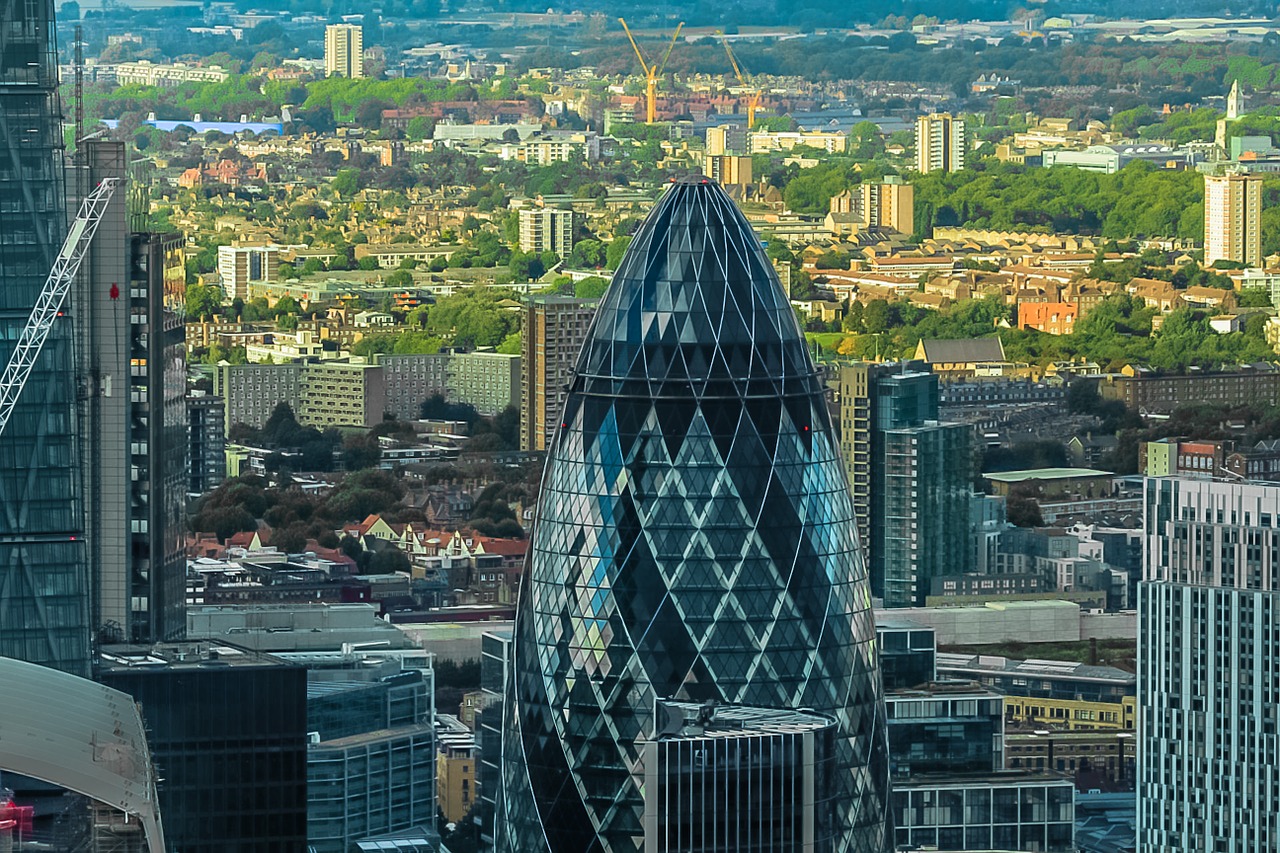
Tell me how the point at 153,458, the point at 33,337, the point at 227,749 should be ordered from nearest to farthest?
1. the point at 227,749
2. the point at 33,337
3. the point at 153,458

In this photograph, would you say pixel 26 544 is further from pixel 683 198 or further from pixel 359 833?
pixel 359 833

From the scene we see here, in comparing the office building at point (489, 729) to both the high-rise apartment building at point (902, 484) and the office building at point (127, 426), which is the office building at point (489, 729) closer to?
the office building at point (127, 426)

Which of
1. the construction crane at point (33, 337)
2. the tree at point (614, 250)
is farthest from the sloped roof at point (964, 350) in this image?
the construction crane at point (33, 337)

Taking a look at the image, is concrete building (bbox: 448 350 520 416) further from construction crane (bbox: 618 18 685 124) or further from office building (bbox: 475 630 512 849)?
construction crane (bbox: 618 18 685 124)

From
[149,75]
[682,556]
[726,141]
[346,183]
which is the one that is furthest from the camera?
[149,75]

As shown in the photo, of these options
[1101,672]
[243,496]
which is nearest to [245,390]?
[243,496]

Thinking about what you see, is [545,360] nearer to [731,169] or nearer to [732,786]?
[731,169]

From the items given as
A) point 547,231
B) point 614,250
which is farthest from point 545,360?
point 547,231
